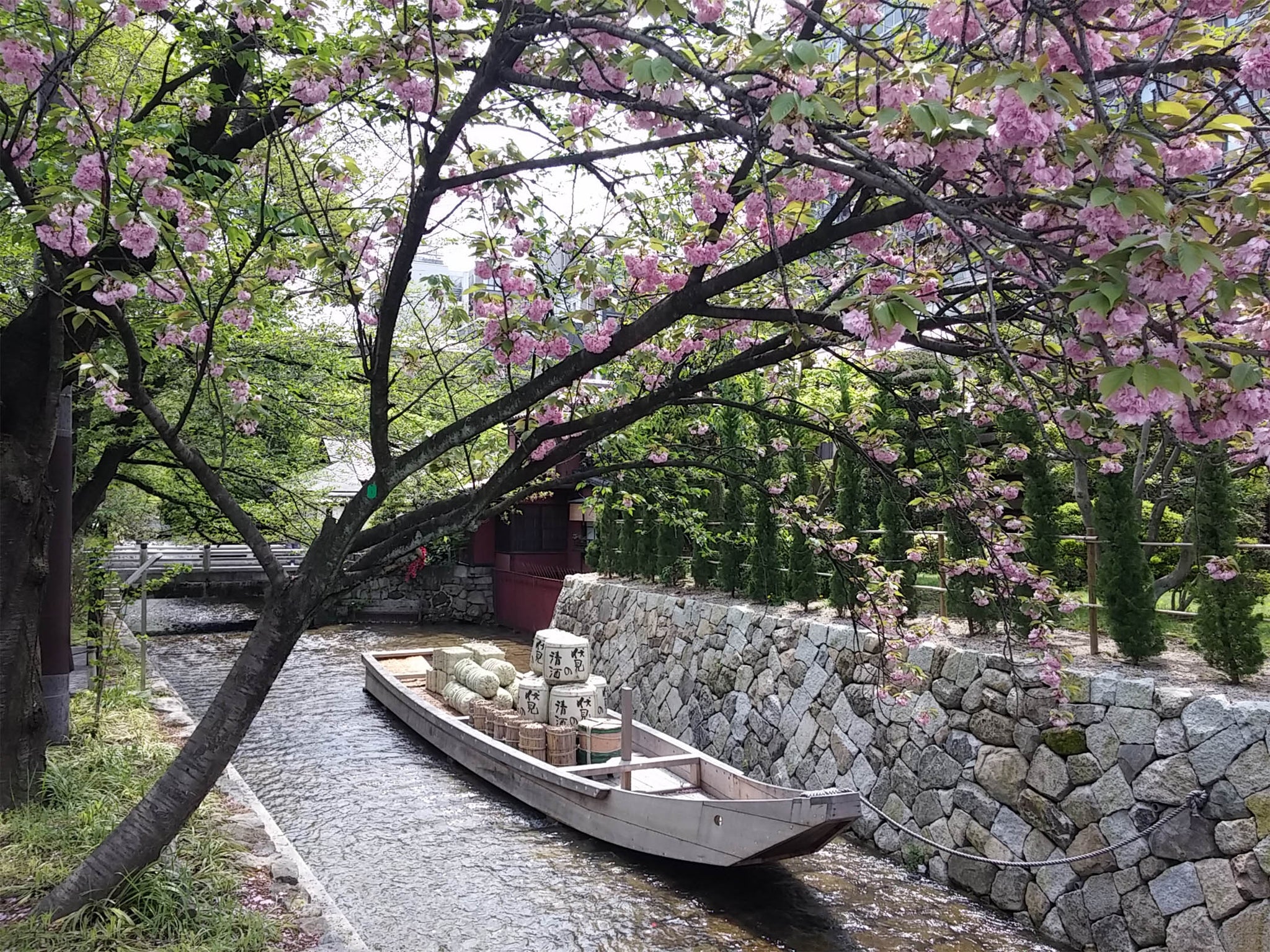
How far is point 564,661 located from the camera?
878 centimetres

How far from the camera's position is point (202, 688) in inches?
529

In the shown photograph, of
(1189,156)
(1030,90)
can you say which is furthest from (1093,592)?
(1030,90)

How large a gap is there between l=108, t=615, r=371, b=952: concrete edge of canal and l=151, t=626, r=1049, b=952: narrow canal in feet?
3.49

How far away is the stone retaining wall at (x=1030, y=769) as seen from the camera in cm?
502

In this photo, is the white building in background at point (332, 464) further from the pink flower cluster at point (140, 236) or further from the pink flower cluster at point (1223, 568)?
the pink flower cluster at point (1223, 568)

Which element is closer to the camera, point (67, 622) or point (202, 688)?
point (67, 622)

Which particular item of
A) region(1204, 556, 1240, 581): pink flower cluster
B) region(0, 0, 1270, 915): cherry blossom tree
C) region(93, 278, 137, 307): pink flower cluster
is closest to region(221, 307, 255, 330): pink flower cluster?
region(0, 0, 1270, 915): cherry blossom tree

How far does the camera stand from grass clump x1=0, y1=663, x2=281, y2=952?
355 centimetres

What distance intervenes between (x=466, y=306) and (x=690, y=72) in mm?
2474

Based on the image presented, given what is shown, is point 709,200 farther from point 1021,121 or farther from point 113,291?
point 113,291

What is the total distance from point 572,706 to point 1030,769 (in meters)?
4.23

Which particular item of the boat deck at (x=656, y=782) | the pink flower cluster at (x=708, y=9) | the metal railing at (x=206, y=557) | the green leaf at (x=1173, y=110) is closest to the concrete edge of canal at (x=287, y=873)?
the boat deck at (x=656, y=782)

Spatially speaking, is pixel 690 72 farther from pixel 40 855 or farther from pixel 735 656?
pixel 735 656

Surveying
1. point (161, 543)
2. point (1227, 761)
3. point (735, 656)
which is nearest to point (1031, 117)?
point (1227, 761)
